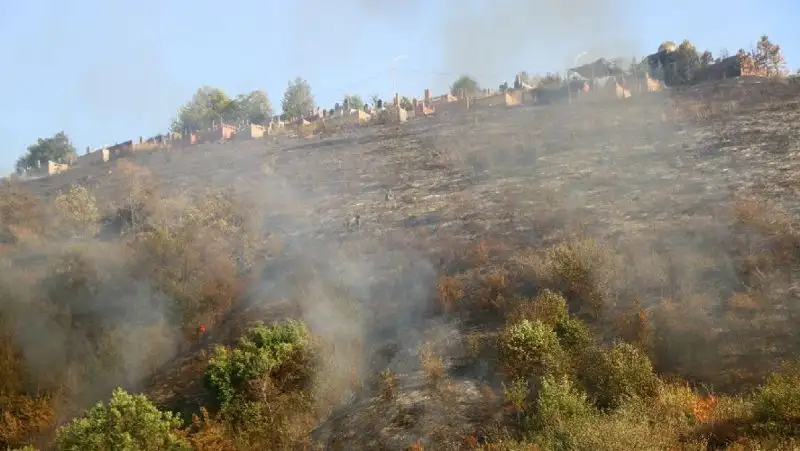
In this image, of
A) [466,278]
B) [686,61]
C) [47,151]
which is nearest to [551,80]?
[686,61]

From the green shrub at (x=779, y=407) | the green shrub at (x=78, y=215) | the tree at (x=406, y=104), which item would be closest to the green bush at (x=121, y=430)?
the green shrub at (x=779, y=407)

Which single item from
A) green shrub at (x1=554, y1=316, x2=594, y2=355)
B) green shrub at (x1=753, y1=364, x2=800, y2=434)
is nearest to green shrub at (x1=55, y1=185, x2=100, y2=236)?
green shrub at (x1=554, y1=316, x2=594, y2=355)

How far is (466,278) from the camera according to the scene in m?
16.3

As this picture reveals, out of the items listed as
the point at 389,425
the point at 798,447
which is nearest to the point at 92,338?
the point at 389,425

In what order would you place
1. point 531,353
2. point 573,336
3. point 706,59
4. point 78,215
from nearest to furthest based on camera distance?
point 531,353 → point 573,336 → point 78,215 → point 706,59

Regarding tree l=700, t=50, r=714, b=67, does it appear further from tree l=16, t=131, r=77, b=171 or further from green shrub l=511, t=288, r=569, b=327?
tree l=16, t=131, r=77, b=171

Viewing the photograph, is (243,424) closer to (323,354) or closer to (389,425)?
(323,354)

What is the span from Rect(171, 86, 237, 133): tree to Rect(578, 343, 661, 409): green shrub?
48.2 meters

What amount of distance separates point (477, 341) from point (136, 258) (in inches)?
426

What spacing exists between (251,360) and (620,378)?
698 cm

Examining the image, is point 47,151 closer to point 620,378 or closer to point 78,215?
point 78,215

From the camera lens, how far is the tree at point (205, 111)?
56.0m

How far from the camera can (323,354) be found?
13898mm

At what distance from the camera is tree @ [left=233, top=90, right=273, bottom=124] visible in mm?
55969
